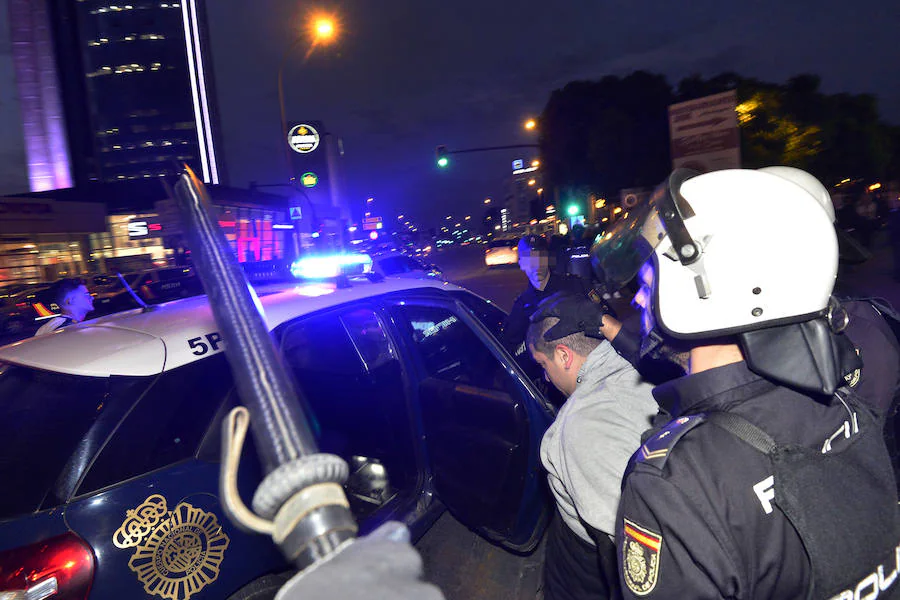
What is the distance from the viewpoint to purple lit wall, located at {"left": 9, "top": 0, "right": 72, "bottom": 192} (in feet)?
132

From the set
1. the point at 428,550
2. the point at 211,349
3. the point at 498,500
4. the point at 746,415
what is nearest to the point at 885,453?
the point at 746,415

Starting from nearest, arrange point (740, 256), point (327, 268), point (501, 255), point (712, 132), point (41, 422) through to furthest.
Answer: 1. point (740, 256)
2. point (41, 422)
3. point (327, 268)
4. point (712, 132)
5. point (501, 255)

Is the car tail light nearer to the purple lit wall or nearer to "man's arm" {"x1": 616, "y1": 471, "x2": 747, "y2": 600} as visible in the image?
"man's arm" {"x1": 616, "y1": 471, "x2": 747, "y2": 600}

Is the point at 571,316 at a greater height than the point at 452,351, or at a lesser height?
greater

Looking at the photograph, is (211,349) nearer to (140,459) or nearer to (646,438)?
(140,459)

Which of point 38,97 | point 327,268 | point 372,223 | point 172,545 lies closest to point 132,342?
point 172,545

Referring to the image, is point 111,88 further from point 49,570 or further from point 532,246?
point 49,570

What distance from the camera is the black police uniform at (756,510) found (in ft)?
3.41

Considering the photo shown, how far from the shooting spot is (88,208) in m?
16.8

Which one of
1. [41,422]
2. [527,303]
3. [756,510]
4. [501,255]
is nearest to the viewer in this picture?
[756,510]

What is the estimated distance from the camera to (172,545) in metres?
1.76

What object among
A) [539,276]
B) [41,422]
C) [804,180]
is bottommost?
[41,422]

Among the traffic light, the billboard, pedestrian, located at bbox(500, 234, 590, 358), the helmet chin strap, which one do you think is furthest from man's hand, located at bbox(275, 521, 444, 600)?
the traffic light

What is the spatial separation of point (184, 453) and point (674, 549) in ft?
5.60
